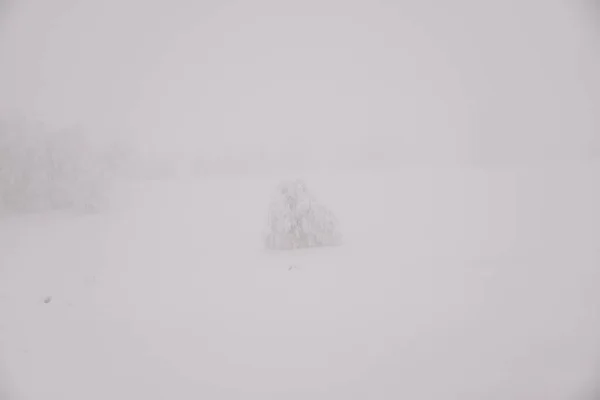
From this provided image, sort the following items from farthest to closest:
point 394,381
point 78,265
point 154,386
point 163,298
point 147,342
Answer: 1. point 78,265
2. point 163,298
3. point 147,342
4. point 154,386
5. point 394,381

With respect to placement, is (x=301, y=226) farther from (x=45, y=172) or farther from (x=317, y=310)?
(x=45, y=172)

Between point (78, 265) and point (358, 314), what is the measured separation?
38.7 ft

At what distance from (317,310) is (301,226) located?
20.9 feet

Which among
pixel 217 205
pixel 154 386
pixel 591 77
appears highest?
pixel 591 77

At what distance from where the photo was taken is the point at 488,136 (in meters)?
42.3

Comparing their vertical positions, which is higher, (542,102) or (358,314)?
(542,102)

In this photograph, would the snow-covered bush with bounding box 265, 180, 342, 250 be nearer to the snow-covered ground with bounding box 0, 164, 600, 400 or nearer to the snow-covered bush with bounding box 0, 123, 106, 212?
the snow-covered ground with bounding box 0, 164, 600, 400

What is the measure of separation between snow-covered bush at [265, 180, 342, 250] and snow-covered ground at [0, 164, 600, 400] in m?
0.93

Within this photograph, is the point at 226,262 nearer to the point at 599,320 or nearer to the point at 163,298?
the point at 163,298

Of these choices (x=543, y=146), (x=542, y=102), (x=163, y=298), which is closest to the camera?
(x=163, y=298)

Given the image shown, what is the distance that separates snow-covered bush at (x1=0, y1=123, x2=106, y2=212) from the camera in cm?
1856

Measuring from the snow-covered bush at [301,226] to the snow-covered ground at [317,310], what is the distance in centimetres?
93

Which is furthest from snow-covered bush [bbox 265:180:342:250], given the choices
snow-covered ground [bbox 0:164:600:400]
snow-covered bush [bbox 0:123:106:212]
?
snow-covered bush [bbox 0:123:106:212]

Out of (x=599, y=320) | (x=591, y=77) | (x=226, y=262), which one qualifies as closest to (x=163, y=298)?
(x=226, y=262)
